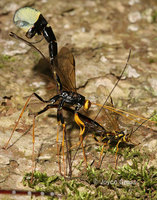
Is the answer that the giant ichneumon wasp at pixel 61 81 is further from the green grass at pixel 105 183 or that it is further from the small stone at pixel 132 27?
the small stone at pixel 132 27

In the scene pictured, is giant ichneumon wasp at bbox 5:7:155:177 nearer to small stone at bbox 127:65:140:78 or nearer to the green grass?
the green grass

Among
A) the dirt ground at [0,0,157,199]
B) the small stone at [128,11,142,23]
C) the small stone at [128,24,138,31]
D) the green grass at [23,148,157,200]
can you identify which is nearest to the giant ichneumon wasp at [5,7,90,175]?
the dirt ground at [0,0,157,199]

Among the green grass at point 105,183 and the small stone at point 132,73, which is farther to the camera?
the small stone at point 132,73

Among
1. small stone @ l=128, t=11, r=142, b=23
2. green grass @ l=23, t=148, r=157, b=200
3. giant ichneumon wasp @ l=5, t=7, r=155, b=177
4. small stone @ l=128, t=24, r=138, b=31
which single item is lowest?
green grass @ l=23, t=148, r=157, b=200

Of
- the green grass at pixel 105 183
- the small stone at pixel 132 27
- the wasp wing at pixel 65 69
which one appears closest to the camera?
the green grass at pixel 105 183

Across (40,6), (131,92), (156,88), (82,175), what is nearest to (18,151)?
(82,175)

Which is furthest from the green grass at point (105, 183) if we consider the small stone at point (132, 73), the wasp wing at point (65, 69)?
the small stone at point (132, 73)

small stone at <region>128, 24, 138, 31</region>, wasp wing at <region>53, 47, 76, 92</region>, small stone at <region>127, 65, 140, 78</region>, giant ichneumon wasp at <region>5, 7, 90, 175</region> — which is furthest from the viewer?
small stone at <region>128, 24, 138, 31</region>
